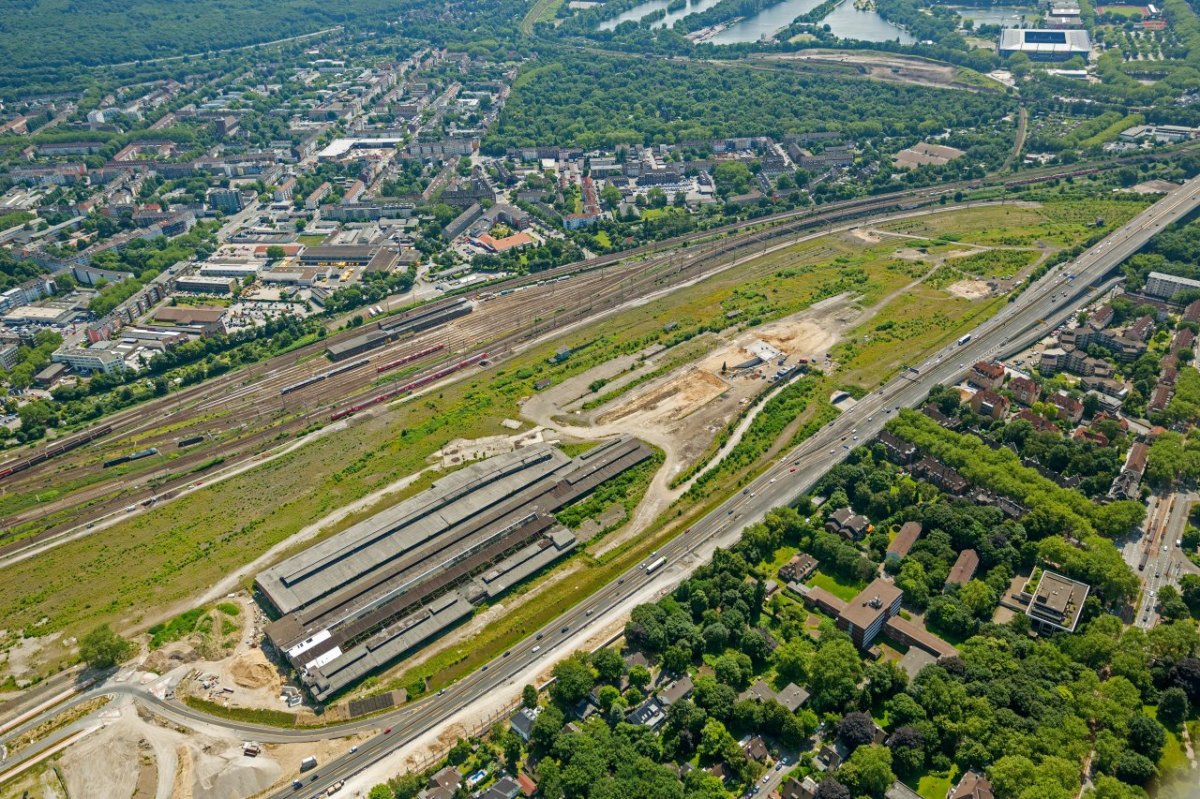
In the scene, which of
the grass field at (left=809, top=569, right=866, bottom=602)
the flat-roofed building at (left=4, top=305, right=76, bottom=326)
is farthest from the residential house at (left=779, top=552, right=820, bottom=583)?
the flat-roofed building at (left=4, top=305, right=76, bottom=326)

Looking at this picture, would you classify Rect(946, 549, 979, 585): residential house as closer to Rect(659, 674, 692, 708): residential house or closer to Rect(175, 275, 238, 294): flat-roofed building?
Rect(659, 674, 692, 708): residential house

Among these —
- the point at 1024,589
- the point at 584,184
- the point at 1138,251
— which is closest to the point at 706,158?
the point at 584,184

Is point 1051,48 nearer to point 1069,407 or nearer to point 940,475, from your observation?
point 1069,407

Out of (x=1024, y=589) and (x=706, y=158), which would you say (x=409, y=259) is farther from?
(x=1024, y=589)

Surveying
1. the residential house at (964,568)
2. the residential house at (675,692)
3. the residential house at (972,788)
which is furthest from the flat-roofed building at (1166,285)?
the residential house at (675,692)

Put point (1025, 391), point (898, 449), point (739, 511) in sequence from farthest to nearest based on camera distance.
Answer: point (1025, 391) < point (898, 449) < point (739, 511)

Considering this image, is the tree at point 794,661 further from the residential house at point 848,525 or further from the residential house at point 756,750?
the residential house at point 848,525

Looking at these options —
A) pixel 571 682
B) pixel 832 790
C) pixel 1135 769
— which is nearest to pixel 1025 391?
pixel 1135 769
